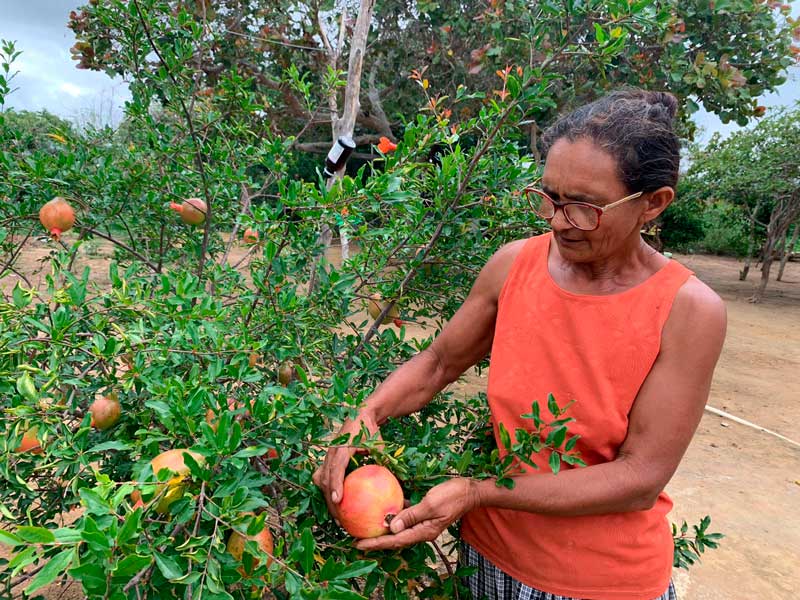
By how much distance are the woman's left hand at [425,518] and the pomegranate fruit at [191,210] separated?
4.82ft

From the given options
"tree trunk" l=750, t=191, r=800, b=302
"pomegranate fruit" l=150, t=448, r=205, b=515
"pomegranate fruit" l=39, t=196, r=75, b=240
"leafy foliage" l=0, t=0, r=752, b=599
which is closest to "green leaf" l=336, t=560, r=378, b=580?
"leafy foliage" l=0, t=0, r=752, b=599

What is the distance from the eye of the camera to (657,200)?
3.60ft

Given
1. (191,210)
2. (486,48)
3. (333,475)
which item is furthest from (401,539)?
(486,48)

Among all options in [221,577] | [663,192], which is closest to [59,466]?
[221,577]

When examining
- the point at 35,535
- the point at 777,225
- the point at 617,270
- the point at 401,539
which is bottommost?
the point at 401,539

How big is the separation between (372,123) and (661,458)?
9194 mm

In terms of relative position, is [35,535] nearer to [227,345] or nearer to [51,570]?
[51,570]

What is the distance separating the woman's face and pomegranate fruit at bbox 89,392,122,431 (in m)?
0.97

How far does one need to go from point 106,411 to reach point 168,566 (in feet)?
1.73

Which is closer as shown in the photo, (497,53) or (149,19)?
(149,19)

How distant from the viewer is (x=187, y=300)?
3.93 ft

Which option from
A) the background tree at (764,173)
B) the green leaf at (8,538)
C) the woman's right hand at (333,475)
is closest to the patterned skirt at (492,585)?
the woman's right hand at (333,475)

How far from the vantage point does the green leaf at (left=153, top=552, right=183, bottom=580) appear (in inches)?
27.8

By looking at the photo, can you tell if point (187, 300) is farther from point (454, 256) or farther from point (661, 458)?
point (661, 458)
